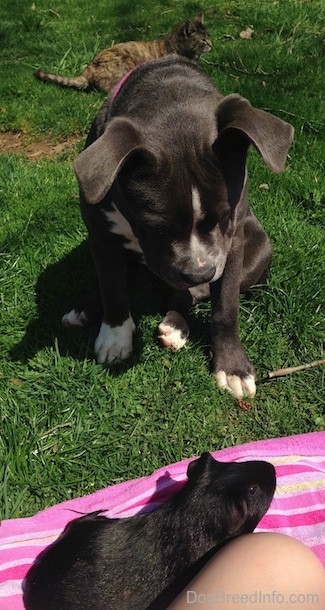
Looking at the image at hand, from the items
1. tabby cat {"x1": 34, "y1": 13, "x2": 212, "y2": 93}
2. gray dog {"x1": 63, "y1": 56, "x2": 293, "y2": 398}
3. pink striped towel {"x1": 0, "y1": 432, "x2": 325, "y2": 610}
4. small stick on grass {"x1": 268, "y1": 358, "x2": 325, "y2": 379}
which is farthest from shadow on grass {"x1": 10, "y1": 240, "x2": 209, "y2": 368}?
tabby cat {"x1": 34, "y1": 13, "x2": 212, "y2": 93}

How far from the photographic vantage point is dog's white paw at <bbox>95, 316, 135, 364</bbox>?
117 inches

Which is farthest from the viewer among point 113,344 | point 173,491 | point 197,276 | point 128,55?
point 128,55

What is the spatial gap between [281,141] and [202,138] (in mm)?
280

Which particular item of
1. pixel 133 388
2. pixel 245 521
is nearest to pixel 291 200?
pixel 133 388

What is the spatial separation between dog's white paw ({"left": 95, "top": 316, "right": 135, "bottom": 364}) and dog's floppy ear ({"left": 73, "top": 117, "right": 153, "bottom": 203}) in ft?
3.46

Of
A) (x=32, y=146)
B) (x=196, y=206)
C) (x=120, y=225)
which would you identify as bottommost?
(x=32, y=146)

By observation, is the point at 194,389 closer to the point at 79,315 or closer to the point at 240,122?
the point at 79,315

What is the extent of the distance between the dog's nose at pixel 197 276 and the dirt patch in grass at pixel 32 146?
2525mm

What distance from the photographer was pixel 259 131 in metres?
2.08

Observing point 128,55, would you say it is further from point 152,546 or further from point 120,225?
point 152,546

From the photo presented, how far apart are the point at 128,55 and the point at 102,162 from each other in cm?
411

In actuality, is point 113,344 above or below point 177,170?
below

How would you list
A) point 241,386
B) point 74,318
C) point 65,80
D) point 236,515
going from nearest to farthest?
point 236,515
point 241,386
point 74,318
point 65,80

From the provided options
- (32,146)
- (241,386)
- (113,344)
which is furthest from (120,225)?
(32,146)
